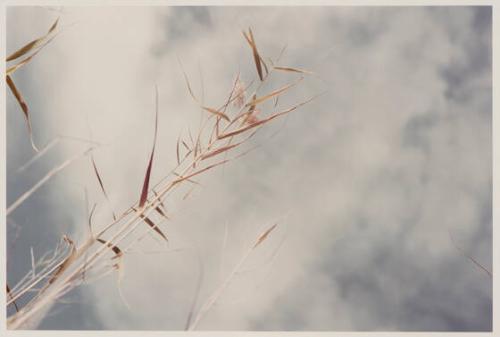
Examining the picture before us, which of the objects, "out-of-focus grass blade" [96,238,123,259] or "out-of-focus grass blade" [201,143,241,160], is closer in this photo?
"out-of-focus grass blade" [96,238,123,259]

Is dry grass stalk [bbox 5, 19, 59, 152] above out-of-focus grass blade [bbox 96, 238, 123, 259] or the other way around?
above

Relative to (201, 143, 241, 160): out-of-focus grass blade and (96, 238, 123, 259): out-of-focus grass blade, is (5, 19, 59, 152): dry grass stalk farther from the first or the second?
(201, 143, 241, 160): out-of-focus grass blade

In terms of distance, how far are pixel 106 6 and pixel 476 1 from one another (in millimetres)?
1639

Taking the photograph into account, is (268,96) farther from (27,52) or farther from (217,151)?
(27,52)

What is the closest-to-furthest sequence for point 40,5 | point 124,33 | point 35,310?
Result: point 35,310
point 40,5
point 124,33

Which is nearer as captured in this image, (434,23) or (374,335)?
(374,335)

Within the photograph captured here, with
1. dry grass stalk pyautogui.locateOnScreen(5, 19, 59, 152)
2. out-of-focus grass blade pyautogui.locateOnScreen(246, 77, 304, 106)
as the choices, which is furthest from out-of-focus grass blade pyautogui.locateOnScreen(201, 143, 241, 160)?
dry grass stalk pyautogui.locateOnScreen(5, 19, 59, 152)

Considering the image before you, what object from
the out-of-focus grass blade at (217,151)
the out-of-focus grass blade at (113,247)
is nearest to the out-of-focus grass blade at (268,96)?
the out-of-focus grass blade at (217,151)

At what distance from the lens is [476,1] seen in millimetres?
1939

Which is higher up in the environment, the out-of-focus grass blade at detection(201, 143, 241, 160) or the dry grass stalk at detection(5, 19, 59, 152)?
the dry grass stalk at detection(5, 19, 59, 152)

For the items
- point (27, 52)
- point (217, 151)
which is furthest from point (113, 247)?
point (27, 52)

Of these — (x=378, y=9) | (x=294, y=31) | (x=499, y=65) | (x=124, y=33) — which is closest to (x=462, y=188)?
(x=499, y=65)

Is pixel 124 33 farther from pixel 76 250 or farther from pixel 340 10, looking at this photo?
pixel 76 250

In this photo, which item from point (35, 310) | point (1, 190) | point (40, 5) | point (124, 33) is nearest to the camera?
point (35, 310)
